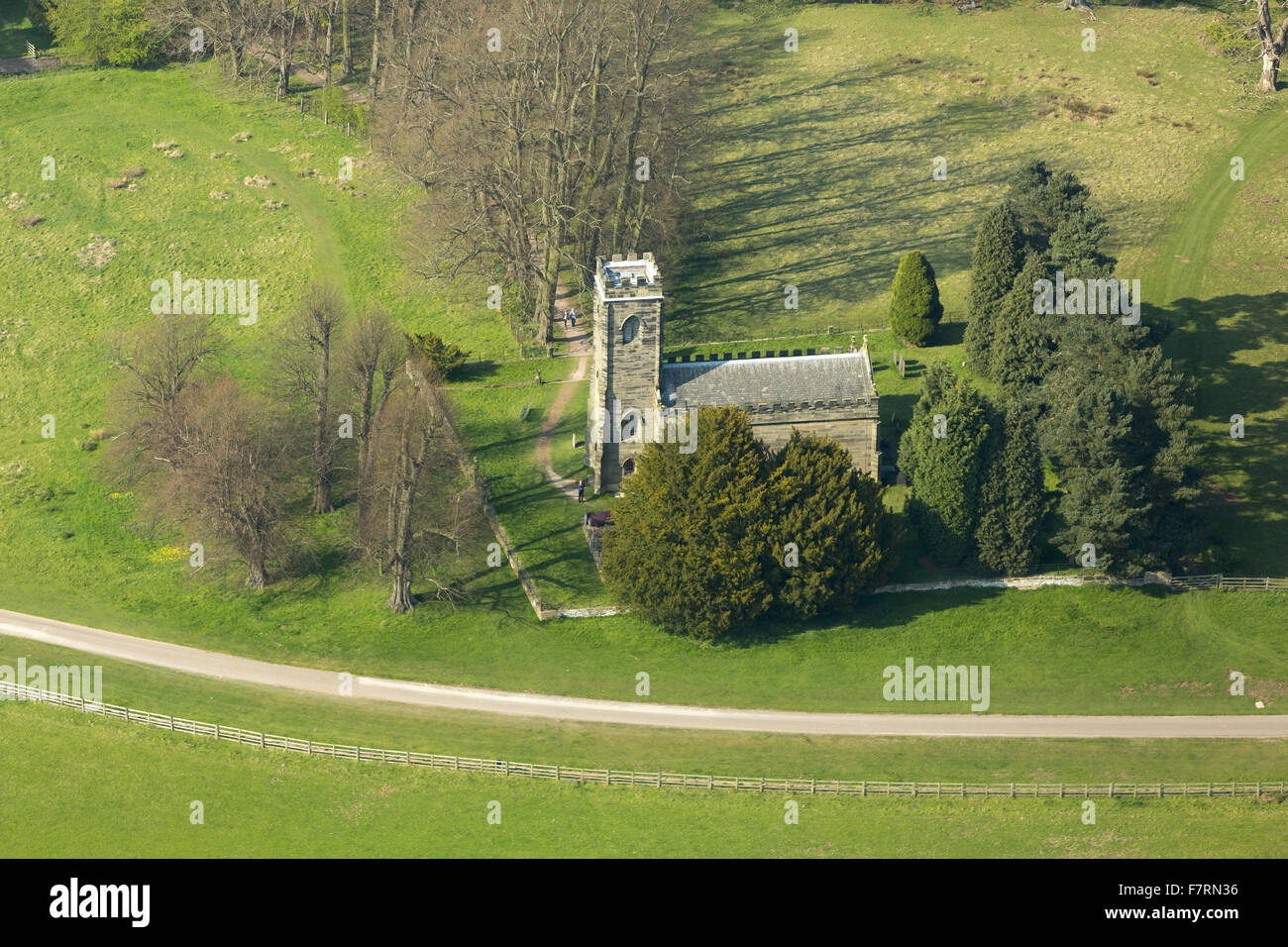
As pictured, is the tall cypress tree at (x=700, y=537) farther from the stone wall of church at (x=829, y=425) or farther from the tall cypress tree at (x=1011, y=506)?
the tall cypress tree at (x=1011, y=506)

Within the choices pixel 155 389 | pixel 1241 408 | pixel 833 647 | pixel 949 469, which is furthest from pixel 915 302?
pixel 155 389

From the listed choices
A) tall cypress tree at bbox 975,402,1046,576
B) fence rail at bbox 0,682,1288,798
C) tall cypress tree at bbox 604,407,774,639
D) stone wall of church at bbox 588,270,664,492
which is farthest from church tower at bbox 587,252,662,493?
fence rail at bbox 0,682,1288,798

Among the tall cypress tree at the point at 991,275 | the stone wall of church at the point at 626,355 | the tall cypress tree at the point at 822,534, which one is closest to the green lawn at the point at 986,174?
the tall cypress tree at the point at 991,275

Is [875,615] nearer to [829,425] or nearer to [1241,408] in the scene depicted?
[829,425]

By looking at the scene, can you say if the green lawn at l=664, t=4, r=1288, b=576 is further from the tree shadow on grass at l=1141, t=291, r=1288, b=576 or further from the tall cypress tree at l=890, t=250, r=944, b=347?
the tall cypress tree at l=890, t=250, r=944, b=347

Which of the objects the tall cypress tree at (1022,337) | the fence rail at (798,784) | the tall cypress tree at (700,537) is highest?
the tall cypress tree at (1022,337)

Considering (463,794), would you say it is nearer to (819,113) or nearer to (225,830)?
(225,830)
